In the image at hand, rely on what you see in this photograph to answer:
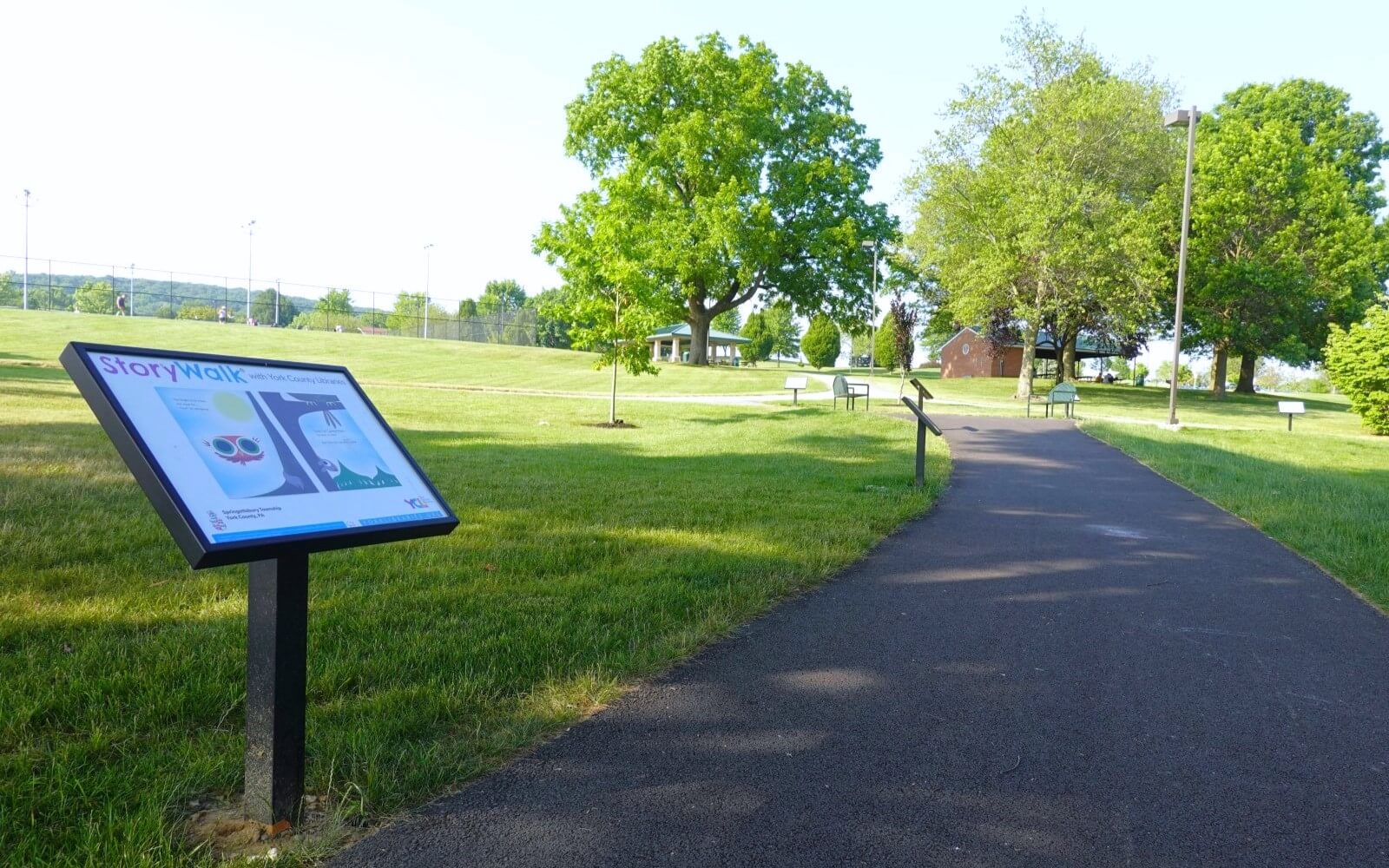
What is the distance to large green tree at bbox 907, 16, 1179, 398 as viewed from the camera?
111ft

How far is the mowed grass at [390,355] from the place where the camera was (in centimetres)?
3700

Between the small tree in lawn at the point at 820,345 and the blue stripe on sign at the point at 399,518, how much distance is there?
76.2 metres

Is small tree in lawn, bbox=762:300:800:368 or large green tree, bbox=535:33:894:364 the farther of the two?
small tree in lawn, bbox=762:300:800:368

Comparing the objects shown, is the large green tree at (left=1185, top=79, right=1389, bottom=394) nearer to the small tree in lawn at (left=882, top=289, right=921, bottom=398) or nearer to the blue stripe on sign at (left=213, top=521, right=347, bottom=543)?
the small tree in lawn at (left=882, top=289, right=921, bottom=398)

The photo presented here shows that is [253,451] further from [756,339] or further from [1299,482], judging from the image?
[756,339]

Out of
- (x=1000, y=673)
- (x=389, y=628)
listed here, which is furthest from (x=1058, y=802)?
(x=389, y=628)

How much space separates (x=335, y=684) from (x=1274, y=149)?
47.4m

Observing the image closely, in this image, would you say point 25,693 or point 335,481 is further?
point 25,693

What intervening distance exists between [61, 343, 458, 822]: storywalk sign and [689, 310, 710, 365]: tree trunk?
1778 inches

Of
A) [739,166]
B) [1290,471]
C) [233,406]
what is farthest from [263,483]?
[739,166]

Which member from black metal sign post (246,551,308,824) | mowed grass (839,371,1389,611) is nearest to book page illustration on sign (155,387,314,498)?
black metal sign post (246,551,308,824)

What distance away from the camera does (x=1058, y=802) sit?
10.1 ft

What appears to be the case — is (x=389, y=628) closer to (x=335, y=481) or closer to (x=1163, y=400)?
(x=335, y=481)

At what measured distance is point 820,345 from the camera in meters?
81.1
